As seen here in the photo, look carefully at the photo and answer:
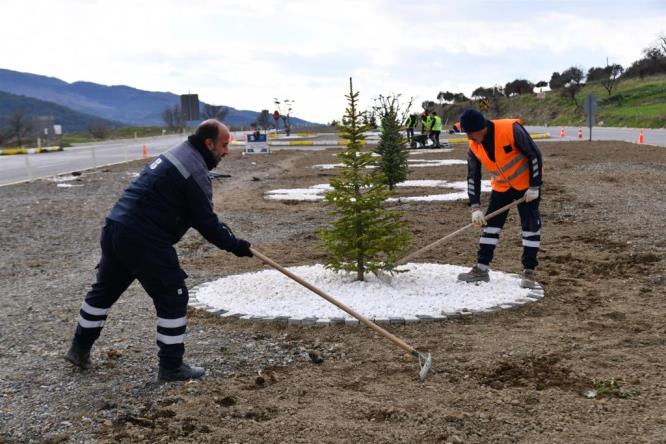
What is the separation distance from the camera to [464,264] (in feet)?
27.3

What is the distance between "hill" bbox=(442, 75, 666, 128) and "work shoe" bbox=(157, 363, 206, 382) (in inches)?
1753

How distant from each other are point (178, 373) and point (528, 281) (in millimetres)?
3618

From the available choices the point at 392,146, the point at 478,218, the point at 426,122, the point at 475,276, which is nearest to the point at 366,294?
the point at 475,276

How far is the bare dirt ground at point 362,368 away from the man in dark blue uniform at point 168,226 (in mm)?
381

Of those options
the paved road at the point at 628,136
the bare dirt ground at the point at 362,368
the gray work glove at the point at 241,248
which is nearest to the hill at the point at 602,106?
the paved road at the point at 628,136

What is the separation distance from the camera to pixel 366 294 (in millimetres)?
6578

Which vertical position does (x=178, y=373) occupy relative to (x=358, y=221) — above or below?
below

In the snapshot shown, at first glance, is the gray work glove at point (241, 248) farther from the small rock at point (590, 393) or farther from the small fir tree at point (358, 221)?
the small rock at point (590, 393)

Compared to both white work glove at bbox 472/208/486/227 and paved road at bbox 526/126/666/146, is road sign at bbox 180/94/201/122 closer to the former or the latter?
paved road at bbox 526/126/666/146

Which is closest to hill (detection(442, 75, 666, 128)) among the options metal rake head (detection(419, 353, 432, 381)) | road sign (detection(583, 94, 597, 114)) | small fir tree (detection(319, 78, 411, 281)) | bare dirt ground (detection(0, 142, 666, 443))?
road sign (detection(583, 94, 597, 114))

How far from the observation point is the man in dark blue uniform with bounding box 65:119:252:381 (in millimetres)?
4625

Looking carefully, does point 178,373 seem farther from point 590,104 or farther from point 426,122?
point 426,122

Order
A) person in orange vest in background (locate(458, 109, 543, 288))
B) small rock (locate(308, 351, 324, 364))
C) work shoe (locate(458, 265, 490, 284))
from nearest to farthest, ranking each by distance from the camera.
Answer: small rock (locate(308, 351, 324, 364))
person in orange vest in background (locate(458, 109, 543, 288))
work shoe (locate(458, 265, 490, 284))

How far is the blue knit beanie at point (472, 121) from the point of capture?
6.70 meters
